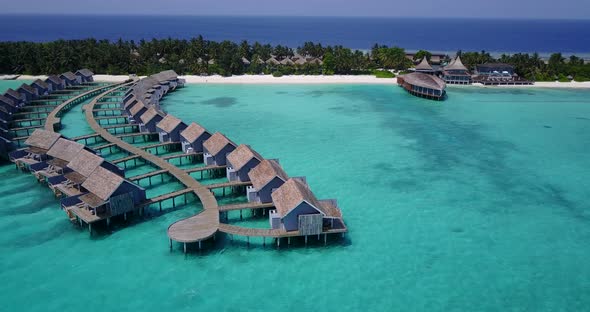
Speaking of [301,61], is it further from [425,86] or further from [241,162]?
[241,162]

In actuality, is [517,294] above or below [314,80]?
below

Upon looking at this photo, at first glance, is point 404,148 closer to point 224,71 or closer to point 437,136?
point 437,136

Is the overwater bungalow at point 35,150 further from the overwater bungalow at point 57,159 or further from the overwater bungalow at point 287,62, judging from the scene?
the overwater bungalow at point 287,62

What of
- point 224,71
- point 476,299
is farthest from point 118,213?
point 224,71

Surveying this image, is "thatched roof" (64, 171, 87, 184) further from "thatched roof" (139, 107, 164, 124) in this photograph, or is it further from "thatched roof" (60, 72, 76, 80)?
"thatched roof" (60, 72, 76, 80)

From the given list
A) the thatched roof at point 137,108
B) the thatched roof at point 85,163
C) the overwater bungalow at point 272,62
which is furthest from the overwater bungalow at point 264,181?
the overwater bungalow at point 272,62

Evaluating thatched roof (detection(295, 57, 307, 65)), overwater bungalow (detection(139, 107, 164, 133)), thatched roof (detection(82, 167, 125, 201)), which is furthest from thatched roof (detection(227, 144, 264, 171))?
thatched roof (detection(295, 57, 307, 65))
